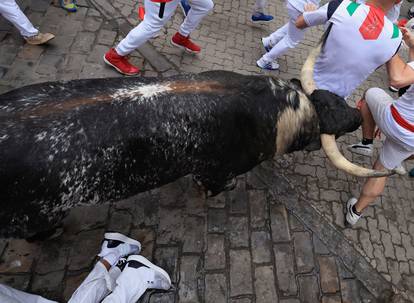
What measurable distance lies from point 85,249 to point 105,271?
0.58 meters

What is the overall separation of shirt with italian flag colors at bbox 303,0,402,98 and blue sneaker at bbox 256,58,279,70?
215 cm

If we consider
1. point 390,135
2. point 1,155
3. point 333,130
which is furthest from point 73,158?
point 390,135

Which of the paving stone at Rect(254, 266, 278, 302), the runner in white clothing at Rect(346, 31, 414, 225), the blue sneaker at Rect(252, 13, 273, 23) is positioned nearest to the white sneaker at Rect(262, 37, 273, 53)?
the blue sneaker at Rect(252, 13, 273, 23)

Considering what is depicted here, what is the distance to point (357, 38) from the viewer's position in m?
3.26

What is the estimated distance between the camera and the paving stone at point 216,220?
3936 mm

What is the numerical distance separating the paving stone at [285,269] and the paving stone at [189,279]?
2.91 ft

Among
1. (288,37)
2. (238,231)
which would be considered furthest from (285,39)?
(238,231)

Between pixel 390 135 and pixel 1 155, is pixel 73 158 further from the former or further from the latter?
pixel 390 135

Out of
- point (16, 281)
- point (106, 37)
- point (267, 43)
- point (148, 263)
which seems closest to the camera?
point (16, 281)

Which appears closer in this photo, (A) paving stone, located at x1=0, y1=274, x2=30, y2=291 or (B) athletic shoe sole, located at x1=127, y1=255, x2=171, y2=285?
(A) paving stone, located at x1=0, y1=274, x2=30, y2=291

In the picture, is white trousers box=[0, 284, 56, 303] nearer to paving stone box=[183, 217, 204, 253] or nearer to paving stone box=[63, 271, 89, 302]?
paving stone box=[63, 271, 89, 302]

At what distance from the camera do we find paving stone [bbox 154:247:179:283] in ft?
11.6

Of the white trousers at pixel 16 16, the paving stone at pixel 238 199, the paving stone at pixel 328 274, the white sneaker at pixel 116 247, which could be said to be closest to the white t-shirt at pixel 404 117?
the paving stone at pixel 328 274

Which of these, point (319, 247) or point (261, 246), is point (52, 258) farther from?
point (319, 247)
